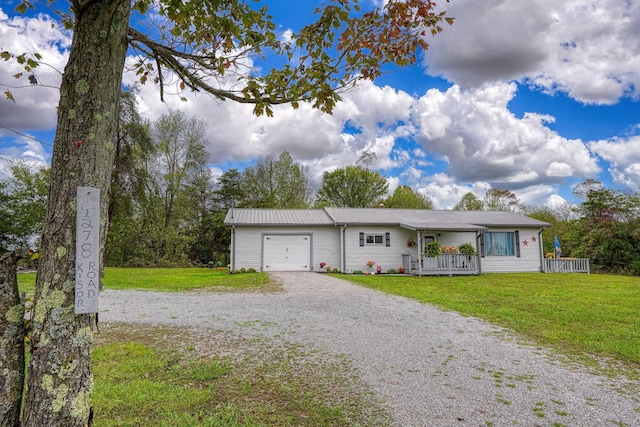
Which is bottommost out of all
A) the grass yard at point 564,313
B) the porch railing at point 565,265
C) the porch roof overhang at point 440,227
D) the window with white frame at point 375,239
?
the grass yard at point 564,313

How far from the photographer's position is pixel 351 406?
287 cm

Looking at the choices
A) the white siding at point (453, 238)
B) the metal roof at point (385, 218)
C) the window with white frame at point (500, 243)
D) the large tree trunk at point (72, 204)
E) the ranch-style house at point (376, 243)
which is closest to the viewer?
the large tree trunk at point (72, 204)

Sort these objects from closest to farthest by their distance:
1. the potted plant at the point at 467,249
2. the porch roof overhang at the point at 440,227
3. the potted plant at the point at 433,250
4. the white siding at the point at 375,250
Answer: the potted plant at the point at 433,250 < the porch roof overhang at the point at 440,227 < the potted plant at the point at 467,249 < the white siding at the point at 375,250

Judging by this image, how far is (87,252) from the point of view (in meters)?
1.68

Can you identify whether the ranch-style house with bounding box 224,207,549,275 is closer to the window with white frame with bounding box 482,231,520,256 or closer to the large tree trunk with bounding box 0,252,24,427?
the window with white frame with bounding box 482,231,520,256

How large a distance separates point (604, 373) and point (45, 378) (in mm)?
4970

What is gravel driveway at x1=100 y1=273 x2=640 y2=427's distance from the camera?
9.17 ft

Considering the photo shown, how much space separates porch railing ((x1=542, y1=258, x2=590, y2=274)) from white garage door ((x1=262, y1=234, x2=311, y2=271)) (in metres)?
12.7

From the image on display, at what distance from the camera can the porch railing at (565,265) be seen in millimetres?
18250

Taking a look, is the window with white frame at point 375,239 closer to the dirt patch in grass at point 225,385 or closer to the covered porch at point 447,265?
the covered porch at point 447,265

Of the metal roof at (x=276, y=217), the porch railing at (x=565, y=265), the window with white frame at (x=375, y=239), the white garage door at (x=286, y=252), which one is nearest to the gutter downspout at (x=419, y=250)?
the window with white frame at (x=375, y=239)

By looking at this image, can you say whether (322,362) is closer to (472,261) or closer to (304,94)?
(304,94)

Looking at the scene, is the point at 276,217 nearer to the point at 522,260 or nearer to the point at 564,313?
the point at 564,313

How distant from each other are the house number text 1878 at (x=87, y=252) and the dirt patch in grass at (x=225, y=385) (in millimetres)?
1462
